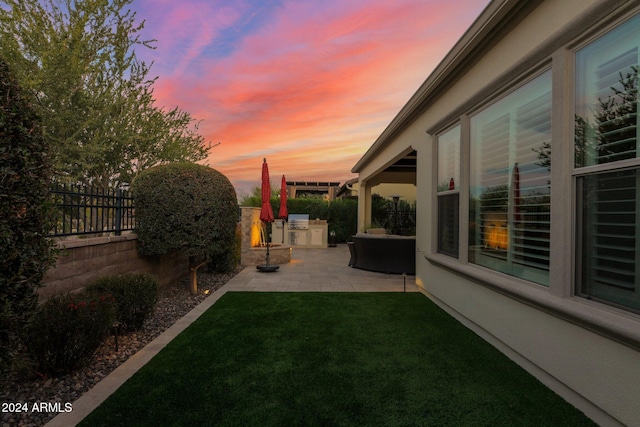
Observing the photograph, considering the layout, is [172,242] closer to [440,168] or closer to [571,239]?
[440,168]

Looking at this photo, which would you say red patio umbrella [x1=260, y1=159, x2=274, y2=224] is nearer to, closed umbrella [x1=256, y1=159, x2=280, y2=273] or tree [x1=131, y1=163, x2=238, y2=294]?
closed umbrella [x1=256, y1=159, x2=280, y2=273]

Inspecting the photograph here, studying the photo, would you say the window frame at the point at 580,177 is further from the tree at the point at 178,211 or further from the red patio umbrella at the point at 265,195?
the red patio umbrella at the point at 265,195

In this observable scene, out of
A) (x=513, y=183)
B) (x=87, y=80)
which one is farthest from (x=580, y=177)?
(x=87, y=80)

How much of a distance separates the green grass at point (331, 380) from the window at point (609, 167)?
1.05 m

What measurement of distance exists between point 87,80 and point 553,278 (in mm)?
11381

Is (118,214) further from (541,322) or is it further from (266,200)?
(541,322)

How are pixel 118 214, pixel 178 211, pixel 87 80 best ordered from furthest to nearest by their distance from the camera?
pixel 87 80 < pixel 178 211 < pixel 118 214

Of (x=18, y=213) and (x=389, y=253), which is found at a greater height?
(x=18, y=213)

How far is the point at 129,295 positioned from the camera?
12.1 feet

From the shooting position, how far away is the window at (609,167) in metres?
2.06

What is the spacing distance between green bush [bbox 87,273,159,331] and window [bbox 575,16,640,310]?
177 inches

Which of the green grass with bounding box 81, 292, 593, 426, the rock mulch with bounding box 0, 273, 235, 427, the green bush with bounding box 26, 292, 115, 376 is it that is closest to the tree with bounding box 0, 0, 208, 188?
the rock mulch with bounding box 0, 273, 235, 427

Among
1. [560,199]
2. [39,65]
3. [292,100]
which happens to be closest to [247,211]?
[292,100]

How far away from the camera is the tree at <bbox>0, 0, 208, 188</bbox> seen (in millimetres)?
7703
